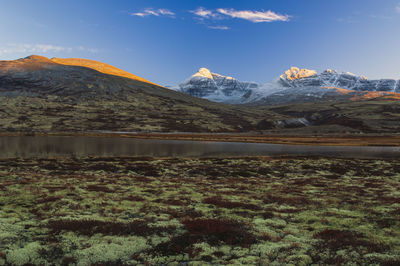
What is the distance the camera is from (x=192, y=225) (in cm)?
1655

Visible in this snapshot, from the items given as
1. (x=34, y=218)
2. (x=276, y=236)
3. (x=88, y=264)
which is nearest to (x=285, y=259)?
(x=276, y=236)

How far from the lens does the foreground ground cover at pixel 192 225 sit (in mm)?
12328

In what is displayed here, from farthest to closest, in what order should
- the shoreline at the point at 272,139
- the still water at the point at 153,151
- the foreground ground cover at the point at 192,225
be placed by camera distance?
the shoreline at the point at 272,139 → the still water at the point at 153,151 → the foreground ground cover at the point at 192,225

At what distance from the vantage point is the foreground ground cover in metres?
12.3

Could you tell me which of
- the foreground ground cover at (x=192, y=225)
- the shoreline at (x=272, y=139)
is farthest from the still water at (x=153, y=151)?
the foreground ground cover at (x=192, y=225)

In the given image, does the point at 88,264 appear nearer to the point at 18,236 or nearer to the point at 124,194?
the point at 18,236

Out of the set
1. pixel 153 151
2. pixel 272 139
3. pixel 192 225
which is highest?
pixel 192 225

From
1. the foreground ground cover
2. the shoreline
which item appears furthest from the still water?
the foreground ground cover

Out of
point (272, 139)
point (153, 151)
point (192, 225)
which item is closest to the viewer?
point (192, 225)

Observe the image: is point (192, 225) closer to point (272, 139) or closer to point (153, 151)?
point (153, 151)

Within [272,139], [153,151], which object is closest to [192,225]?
[153,151]

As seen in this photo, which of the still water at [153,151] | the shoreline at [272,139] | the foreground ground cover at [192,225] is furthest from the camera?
the shoreline at [272,139]

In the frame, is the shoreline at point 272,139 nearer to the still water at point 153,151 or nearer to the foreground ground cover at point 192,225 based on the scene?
the still water at point 153,151

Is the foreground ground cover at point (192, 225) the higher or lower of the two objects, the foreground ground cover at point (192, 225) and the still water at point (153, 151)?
the higher
